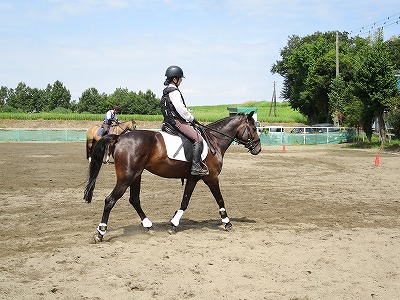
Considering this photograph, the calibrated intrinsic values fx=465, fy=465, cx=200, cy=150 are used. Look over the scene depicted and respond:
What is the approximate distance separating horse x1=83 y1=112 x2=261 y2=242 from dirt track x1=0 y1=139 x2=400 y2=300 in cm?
55

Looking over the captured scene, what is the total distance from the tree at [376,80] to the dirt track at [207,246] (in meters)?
23.3

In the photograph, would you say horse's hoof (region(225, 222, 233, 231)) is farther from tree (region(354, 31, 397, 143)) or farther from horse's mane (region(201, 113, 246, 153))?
tree (region(354, 31, 397, 143))

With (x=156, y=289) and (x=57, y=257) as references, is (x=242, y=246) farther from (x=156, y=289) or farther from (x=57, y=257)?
(x=57, y=257)

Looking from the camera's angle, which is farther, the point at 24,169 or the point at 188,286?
the point at 24,169

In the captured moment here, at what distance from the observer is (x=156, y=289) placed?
5648 millimetres

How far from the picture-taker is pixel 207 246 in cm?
764

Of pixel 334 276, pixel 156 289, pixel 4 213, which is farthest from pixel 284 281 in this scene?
pixel 4 213

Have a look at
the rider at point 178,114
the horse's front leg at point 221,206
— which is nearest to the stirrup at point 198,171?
the rider at point 178,114

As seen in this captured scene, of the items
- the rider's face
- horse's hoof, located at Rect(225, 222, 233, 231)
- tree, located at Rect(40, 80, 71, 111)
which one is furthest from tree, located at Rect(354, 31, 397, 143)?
tree, located at Rect(40, 80, 71, 111)

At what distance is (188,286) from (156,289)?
0.40m

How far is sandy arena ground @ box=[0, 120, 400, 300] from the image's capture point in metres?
5.70

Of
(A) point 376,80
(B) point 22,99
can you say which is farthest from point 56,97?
(A) point 376,80

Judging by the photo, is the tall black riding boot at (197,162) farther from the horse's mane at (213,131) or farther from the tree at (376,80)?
the tree at (376,80)

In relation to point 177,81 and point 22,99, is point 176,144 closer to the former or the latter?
point 177,81
